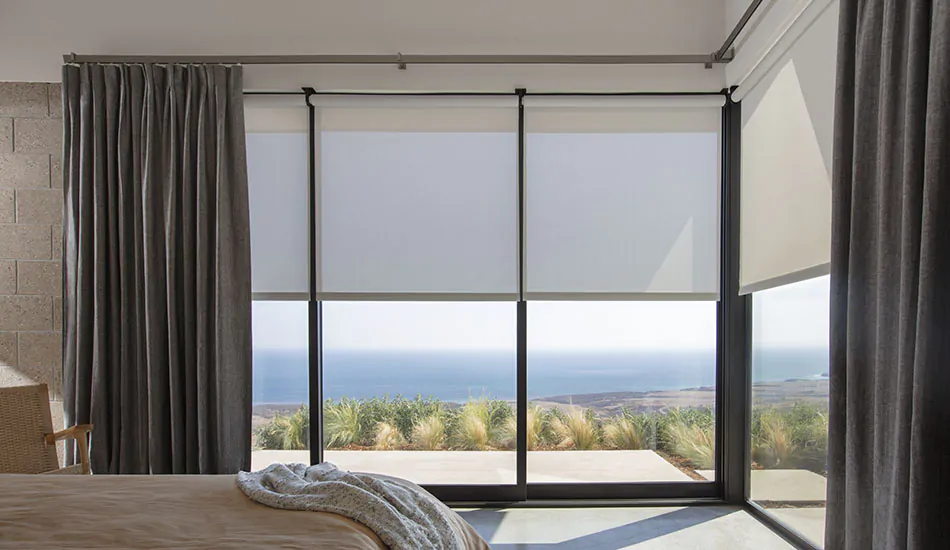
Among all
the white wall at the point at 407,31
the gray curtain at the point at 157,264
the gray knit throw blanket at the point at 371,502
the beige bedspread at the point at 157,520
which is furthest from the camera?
the white wall at the point at 407,31

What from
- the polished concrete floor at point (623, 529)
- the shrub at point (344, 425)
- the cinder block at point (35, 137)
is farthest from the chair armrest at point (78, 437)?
the polished concrete floor at point (623, 529)

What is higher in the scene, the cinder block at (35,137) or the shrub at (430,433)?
the cinder block at (35,137)

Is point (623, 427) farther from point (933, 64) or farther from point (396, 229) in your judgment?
point (933, 64)

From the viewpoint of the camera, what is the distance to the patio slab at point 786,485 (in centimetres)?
294

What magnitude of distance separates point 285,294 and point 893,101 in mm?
2816

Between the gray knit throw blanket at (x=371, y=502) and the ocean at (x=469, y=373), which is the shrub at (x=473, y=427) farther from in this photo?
the gray knit throw blanket at (x=371, y=502)

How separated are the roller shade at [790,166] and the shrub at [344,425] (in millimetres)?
2112

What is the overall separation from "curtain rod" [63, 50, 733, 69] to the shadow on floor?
2261mm

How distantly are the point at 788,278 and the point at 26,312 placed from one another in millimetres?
3718

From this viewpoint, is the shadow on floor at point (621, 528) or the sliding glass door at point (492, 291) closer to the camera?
the shadow on floor at point (621, 528)

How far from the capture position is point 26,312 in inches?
145

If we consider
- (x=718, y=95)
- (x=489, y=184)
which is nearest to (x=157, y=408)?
(x=489, y=184)

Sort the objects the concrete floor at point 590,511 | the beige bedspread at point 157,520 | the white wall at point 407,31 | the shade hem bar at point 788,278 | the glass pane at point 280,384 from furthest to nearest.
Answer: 1. the glass pane at point 280,384
2. the white wall at point 407,31
3. the concrete floor at point 590,511
4. the shade hem bar at point 788,278
5. the beige bedspread at point 157,520

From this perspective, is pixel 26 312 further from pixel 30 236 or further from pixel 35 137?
pixel 35 137
